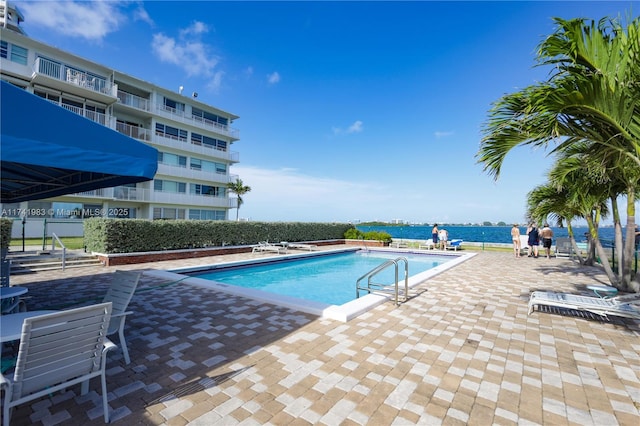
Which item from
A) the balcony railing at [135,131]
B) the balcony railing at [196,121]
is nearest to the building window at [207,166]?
the balcony railing at [196,121]

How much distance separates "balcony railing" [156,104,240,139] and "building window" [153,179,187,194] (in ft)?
21.3

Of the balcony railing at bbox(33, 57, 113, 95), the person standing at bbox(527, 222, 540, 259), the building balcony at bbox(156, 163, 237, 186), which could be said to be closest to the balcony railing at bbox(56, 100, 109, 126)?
the balcony railing at bbox(33, 57, 113, 95)

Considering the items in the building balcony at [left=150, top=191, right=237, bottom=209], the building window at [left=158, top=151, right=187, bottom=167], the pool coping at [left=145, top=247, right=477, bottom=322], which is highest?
the building window at [left=158, top=151, right=187, bottom=167]

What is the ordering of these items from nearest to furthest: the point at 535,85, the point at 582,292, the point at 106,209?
the point at 535,85, the point at 582,292, the point at 106,209

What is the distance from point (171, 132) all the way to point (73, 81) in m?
8.39

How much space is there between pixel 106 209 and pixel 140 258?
56.8ft

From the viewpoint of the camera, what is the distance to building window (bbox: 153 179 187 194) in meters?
28.6

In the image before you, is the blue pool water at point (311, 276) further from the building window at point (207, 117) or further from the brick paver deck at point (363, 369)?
the building window at point (207, 117)

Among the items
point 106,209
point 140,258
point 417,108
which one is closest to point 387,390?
point 140,258

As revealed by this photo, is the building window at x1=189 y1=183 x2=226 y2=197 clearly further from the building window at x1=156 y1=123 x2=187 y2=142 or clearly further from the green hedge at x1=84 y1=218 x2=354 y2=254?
the green hedge at x1=84 y1=218 x2=354 y2=254

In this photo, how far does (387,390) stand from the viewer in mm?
3191

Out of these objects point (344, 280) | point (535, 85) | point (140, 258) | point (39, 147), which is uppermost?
point (535, 85)

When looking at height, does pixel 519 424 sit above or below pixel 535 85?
below

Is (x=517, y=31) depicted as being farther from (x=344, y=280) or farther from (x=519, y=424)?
(x=519, y=424)
